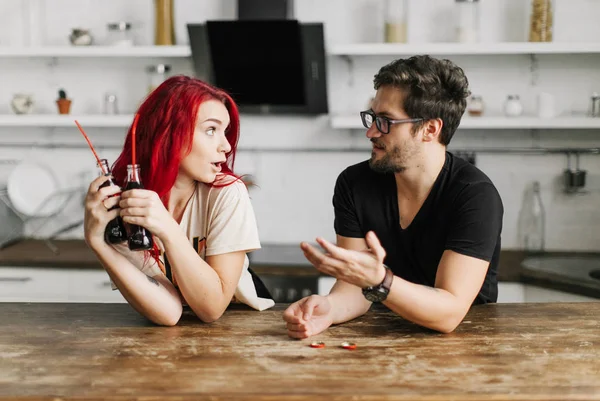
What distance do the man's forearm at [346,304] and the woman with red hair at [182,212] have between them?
0.21 m

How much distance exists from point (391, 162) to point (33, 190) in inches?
101

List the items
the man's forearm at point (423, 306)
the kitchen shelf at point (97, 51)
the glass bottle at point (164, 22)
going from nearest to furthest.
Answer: the man's forearm at point (423, 306) < the kitchen shelf at point (97, 51) < the glass bottle at point (164, 22)

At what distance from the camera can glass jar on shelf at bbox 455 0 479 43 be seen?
3.56m

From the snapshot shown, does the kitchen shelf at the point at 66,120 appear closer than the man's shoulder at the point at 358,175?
No

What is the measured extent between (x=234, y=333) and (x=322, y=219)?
2.27 meters

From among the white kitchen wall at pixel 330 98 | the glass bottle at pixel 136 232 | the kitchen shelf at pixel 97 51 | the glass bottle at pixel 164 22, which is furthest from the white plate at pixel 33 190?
the glass bottle at pixel 136 232

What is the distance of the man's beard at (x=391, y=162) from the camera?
2059 mm

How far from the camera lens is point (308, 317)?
1.73 meters

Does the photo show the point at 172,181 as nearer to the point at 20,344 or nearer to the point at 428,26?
the point at 20,344

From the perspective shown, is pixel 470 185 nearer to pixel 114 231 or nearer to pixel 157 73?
pixel 114 231

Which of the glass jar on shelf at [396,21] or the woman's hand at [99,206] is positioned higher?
the glass jar on shelf at [396,21]

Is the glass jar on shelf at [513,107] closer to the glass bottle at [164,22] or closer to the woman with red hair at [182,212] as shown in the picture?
the glass bottle at [164,22]

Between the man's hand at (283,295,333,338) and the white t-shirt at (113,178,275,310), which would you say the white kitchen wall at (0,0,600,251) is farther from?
the man's hand at (283,295,333,338)

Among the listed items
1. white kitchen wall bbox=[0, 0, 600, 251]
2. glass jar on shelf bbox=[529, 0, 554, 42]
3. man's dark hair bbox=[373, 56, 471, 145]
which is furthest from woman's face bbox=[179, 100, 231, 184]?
glass jar on shelf bbox=[529, 0, 554, 42]
